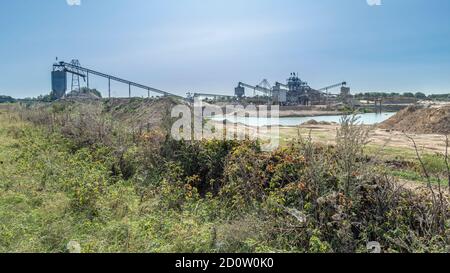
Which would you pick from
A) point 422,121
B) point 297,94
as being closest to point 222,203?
point 422,121

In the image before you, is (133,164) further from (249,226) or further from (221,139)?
(249,226)

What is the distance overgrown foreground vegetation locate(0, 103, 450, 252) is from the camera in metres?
3.61

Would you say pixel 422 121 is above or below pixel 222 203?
above

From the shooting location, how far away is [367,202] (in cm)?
392

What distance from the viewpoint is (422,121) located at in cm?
1443

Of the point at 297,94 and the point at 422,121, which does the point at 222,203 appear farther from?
the point at 297,94

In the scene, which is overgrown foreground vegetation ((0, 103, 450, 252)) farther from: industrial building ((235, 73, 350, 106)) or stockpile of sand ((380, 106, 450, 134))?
industrial building ((235, 73, 350, 106))

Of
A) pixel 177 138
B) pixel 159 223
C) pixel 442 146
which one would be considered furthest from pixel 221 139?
pixel 442 146

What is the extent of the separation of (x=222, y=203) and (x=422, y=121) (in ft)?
41.2

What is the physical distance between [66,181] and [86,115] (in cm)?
514

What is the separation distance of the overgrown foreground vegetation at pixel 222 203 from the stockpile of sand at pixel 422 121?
1020cm

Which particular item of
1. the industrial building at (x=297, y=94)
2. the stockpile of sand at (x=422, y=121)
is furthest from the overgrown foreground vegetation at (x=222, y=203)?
the industrial building at (x=297, y=94)

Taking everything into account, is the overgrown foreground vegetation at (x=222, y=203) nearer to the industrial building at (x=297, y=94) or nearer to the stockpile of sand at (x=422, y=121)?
the stockpile of sand at (x=422, y=121)

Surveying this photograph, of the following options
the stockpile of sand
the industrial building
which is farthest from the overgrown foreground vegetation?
the industrial building
